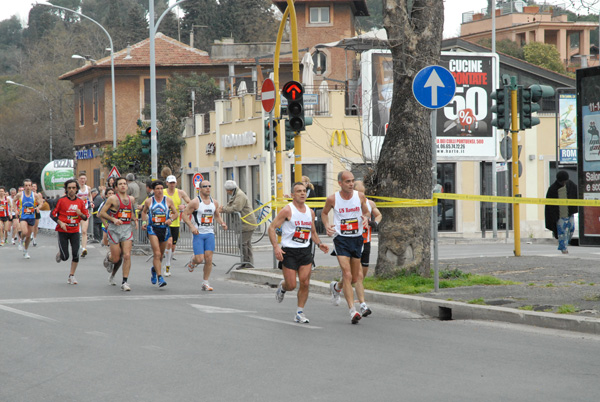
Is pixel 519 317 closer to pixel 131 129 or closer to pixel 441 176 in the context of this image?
pixel 441 176

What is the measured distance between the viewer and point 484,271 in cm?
1571

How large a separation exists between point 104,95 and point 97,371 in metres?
51.4

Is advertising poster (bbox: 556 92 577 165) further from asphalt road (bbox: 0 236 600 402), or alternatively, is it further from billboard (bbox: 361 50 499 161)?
asphalt road (bbox: 0 236 600 402)

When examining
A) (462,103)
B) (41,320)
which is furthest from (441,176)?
(41,320)

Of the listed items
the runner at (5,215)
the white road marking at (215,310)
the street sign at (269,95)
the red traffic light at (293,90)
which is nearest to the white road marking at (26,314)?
the white road marking at (215,310)

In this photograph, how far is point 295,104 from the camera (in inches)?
680

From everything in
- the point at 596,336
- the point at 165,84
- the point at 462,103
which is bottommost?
the point at 596,336

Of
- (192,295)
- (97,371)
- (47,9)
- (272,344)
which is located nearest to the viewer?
(97,371)

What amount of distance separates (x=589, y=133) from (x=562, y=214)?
881 cm

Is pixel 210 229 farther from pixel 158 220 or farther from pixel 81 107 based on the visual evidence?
pixel 81 107

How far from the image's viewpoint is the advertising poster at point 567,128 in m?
32.7

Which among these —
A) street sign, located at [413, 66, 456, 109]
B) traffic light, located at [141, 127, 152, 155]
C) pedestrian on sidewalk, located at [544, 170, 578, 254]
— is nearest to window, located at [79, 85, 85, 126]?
traffic light, located at [141, 127, 152, 155]

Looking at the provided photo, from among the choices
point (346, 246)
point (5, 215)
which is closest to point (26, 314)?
point (346, 246)

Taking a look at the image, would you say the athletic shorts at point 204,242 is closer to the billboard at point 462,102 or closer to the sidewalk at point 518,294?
the sidewalk at point 518,294
